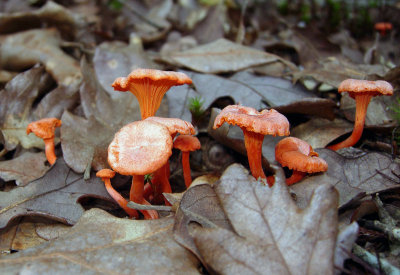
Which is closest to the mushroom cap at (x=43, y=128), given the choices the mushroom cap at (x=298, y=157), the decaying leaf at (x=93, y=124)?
the decaying leaf at (x=93, y=124)

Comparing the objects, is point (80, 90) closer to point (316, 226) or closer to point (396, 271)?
point (316, 226)

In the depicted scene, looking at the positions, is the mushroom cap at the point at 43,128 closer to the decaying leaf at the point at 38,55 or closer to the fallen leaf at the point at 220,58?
the decaying leaf at the point at 38,55

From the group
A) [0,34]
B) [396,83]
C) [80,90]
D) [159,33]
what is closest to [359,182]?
[396,83]

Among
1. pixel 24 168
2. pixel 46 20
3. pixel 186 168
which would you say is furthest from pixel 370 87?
pixel 46 20

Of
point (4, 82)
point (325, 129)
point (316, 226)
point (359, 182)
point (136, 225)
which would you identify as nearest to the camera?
point (316, 226)

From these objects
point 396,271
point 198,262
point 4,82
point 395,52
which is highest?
point 395,52

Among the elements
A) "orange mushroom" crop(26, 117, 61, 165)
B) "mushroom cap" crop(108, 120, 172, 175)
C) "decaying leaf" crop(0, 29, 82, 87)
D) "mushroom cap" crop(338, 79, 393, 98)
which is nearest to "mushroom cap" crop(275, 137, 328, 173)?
"mushroom cap" crop(338, 79, 393, 98)
